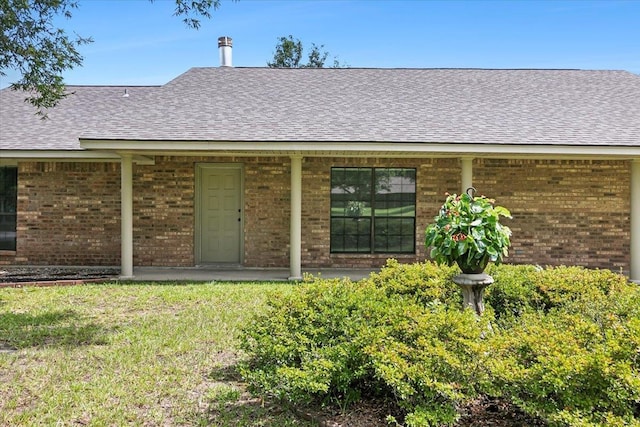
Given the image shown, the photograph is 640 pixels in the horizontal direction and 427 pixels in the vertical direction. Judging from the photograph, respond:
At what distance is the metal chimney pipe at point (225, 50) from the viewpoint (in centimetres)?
1702

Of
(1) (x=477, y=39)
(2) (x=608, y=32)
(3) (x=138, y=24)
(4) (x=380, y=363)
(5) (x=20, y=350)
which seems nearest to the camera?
(4) (x=380, y=363)

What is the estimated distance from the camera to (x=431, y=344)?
170 inches

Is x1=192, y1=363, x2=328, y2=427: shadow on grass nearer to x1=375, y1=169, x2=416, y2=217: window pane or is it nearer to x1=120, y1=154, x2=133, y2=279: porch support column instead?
x1=120, y1=154, x2=133, y2=279: porch support column

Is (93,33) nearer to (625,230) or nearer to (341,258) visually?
(341,258)

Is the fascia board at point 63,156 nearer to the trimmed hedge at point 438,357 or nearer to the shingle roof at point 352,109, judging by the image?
the shingle roof at point 352,109

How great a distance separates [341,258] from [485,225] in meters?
7.47

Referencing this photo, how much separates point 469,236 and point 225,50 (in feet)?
44.8

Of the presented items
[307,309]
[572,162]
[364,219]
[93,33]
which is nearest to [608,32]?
[572,162]

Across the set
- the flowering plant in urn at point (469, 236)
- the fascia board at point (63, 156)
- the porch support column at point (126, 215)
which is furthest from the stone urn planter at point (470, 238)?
the fascia board at point (63, 156)

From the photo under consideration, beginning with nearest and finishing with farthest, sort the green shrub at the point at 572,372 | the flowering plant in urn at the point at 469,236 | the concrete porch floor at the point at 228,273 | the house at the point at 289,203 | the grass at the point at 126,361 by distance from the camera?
the green shrub at the point at 572,372 < the grass at the point at 126,361 < the flowering plant in urn at the point at 469,236 < the concrete porch floor at the point at 228,273 < the house at the point at 289,203

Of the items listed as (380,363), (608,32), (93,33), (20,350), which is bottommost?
(20,350)

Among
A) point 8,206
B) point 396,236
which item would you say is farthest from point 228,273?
point 8,206

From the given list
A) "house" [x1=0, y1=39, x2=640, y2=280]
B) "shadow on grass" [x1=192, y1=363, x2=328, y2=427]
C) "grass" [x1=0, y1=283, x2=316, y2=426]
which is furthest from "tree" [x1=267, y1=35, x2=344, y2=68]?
"shadow on grass" [x1=192, y1=363, x2=328, y2=427]

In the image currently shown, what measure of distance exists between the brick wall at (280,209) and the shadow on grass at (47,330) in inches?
192
